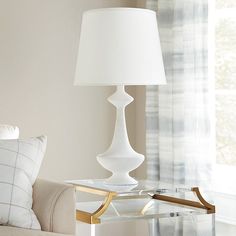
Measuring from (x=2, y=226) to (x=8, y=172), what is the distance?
0.27m

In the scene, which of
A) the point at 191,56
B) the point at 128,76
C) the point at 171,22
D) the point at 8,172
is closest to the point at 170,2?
the point at 171,22

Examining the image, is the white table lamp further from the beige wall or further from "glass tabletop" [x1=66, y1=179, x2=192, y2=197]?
the beige wall

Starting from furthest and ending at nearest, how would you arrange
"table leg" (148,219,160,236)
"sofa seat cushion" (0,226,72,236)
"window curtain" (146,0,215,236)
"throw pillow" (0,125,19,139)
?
"table leg" (148,219,160,236)
"window curtain" (146,0,215,236)
"throw pillow" (0,125,19,139)
"sofa seat cushion" (0,226,72,236)

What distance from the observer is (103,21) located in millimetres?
3385

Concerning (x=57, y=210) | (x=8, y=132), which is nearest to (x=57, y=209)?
(x=57, y=210)

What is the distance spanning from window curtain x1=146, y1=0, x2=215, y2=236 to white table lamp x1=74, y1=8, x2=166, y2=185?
695 mm

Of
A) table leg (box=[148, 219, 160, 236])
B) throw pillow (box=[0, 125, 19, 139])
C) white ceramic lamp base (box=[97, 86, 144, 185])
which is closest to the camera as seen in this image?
white ceramic lamp base (box=[97, 86, 144, 185])

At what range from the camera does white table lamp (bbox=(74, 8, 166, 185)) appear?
3.34 m

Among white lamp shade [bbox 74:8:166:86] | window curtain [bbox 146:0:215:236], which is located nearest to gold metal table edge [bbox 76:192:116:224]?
white lamp shade [bbox 74:8:166:86]

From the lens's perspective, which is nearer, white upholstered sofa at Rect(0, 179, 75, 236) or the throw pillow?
white upholstered sofa at Rect(0, 179, 75, 236)

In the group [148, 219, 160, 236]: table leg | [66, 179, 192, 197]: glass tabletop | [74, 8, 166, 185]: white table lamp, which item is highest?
[74, 8, 166, 185]: white table lamp

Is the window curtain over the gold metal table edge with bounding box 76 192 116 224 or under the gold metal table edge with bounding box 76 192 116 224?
over

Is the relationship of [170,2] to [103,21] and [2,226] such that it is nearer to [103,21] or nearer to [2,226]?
[103,21]

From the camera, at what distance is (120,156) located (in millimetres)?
3408
